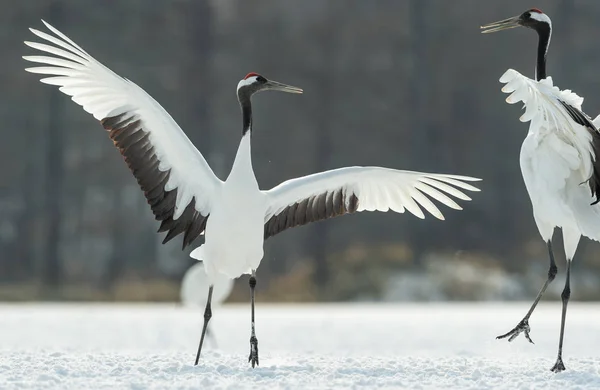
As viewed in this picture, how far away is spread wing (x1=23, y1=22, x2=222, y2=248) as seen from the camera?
20.3 ft

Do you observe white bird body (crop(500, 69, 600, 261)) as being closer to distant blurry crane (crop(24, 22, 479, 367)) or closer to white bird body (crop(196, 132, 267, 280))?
distant blurry crane (crop(24, 22, 479, 367))

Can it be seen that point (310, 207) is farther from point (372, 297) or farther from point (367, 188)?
point (372, 297)

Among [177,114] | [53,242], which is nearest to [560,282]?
[177,114]

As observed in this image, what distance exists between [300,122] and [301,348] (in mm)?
11008

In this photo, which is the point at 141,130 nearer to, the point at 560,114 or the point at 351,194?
the point at 351,194

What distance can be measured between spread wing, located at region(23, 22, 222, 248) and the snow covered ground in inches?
41.3

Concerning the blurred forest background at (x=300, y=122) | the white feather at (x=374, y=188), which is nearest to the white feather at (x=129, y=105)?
the white feather at (x=374, y=188)

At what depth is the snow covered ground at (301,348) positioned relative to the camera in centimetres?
547

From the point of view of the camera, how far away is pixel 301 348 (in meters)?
8.65

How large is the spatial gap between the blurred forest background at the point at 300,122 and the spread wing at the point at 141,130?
11.6 meters

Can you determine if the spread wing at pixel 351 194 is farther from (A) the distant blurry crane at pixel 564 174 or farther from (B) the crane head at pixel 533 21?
(B) the crane head at pixel 533 21

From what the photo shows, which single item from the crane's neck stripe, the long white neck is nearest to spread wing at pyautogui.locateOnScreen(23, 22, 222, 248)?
the long white neck

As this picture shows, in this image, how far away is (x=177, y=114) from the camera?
18.6 meters

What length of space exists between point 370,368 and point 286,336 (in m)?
3.82
